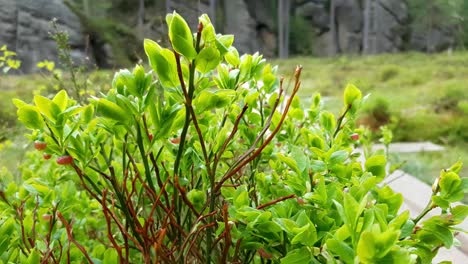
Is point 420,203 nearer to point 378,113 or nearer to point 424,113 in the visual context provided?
point 378,113

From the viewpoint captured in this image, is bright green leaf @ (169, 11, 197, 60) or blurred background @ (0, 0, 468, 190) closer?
bright green leaf @ (169, 11, 197, 60)

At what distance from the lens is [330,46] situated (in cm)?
2767

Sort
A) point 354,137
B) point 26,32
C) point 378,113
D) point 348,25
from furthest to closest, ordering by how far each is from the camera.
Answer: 1. point 348,25
2. point 26,32
3. point 378,113
4. point 354,137

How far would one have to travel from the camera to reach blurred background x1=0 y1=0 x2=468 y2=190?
23.0ft

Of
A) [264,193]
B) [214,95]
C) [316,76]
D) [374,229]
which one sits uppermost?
[214,95]

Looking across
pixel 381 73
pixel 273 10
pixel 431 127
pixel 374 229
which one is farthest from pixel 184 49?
pixel 273 10

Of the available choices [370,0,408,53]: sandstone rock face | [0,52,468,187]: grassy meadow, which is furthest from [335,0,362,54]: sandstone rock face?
[0,52,468,187]: grassy meadow

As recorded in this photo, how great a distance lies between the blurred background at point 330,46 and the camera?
276 inches

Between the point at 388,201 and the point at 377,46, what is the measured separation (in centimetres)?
2880

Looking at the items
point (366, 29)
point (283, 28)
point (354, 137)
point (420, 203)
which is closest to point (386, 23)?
point (366, 29)

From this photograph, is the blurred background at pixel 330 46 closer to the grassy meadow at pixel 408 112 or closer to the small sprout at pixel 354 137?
the grassy meadow at pixel 408 112

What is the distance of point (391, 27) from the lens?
2811 centimetres

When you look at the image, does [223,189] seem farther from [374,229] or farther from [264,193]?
[374,229]

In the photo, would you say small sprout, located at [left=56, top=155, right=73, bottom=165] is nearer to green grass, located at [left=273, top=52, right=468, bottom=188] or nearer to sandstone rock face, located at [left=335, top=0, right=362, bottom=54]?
green grass, located at [left=273, top=52, right=468, bottom=188]
